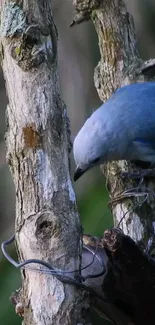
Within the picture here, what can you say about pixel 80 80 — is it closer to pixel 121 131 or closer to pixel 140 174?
pixel 121 131

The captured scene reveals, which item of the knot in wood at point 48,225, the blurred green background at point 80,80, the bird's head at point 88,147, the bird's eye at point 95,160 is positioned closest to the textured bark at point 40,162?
the knot in wood at point 48,225

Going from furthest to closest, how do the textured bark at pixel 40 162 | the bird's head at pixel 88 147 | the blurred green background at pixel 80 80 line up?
the blurred green background at pixel 80 80 → the bird's head at pixel 88 147 → the textured bark at pixel 40 162

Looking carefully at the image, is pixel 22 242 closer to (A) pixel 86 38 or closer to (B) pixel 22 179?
(B) pixel 22 179

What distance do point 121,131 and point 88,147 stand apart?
300 millimetres

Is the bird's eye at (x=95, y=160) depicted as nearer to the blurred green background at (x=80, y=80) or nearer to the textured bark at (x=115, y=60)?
the textured bark at (x=115, y=60)

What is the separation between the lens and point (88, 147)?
3.55 metres

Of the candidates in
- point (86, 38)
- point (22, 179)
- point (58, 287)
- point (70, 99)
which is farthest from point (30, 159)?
point (86, 38)

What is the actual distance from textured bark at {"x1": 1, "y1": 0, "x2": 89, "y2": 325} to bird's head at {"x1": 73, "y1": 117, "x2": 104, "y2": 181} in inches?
24.9

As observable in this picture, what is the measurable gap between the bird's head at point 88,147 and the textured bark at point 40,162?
63 centimetres

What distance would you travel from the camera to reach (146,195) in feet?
11.4

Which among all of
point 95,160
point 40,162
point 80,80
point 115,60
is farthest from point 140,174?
point 80,80

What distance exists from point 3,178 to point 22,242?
2.88m

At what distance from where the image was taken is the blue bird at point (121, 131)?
358 centimetres

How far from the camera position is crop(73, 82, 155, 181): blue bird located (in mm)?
3576
